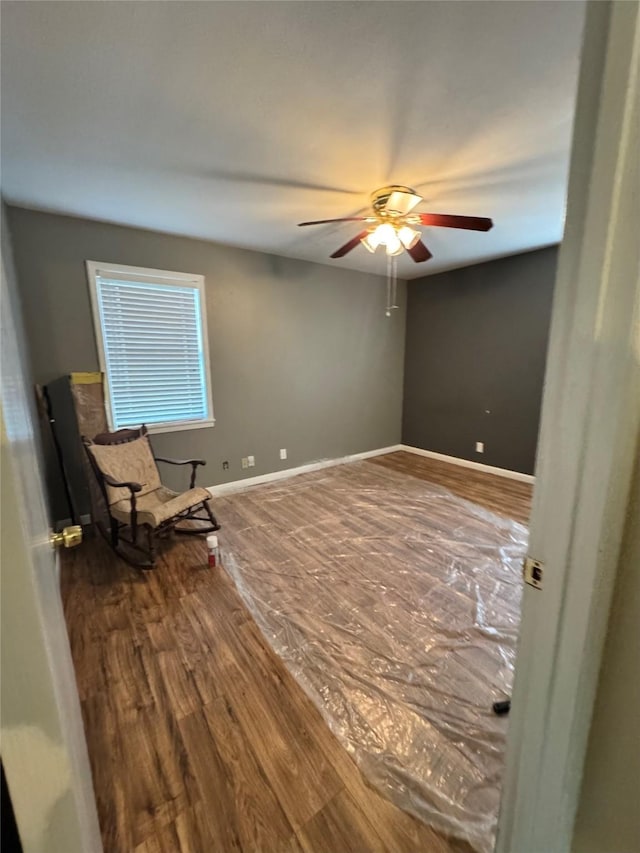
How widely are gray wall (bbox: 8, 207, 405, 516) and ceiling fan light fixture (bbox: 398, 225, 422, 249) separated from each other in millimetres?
1780

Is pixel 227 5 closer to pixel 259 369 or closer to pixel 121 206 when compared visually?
pixel 121 206

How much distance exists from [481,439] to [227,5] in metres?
4.36

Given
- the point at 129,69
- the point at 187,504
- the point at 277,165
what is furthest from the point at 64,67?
the point at 187,504

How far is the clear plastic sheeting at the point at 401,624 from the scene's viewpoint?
1234 millimetres

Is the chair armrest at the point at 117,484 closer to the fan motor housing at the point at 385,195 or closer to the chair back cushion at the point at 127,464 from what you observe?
the chair back cushion at the point at 127,464

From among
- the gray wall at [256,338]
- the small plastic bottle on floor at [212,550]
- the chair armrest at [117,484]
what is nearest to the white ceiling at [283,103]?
the gray wall at [256,338]

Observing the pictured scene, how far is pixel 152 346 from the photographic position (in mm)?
3264

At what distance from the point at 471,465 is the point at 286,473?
7.92ft

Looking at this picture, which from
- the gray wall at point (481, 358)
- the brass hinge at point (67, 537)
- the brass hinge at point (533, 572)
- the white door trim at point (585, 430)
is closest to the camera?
the white door trim at point (585, 430)

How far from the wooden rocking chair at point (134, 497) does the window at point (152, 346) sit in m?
0.40

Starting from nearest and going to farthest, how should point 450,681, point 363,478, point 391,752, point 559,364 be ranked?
point 559,364, point 391,752, point 450,681, point 363,478

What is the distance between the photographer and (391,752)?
1277 mm

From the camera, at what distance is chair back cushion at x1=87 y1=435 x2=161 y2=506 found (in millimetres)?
2590

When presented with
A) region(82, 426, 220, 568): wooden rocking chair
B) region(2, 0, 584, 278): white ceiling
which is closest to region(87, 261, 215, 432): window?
region(82, 426, 220, 568): wooden rocking chair
